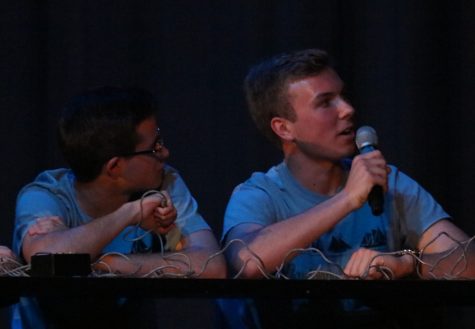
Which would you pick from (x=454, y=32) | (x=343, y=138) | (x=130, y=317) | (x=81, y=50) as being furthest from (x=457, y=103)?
(x=130, y=317)

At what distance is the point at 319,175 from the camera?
8.93 feet

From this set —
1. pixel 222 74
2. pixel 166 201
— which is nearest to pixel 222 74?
pixel 222 74

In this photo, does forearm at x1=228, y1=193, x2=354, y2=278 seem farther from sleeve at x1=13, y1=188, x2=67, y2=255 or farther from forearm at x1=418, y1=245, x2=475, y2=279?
sleeve at x1=13, y1=188, x2=67, y2=255

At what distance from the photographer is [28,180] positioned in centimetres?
326

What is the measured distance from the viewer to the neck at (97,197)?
265 cm

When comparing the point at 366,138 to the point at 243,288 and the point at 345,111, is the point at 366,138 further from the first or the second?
the point at 243,288

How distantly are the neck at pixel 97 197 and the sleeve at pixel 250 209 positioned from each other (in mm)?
311

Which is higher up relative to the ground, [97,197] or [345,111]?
[345,111]

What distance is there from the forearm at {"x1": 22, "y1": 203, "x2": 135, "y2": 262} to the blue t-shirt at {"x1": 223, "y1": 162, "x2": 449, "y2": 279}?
1.04 feet

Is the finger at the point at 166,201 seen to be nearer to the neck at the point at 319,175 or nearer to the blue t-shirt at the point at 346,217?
the blue t-shirt at the point at 346,217

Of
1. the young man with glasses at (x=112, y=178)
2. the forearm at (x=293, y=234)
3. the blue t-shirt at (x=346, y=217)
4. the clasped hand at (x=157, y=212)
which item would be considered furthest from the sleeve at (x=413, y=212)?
the clasped hand at (x=157, y=212)

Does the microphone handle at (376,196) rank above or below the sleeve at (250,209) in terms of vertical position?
above

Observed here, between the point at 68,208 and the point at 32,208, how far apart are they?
0.36ft

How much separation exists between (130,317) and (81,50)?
1195 millimetres
